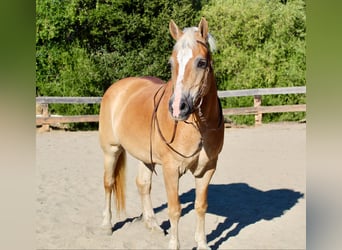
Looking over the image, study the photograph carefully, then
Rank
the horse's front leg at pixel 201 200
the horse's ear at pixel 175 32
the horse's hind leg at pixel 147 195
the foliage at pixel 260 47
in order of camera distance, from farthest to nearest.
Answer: the foliage at pixel 260 47, the horse's hind leg at pixel 147 195, the horse's front leg at pixel 201 200, the horse's ear at pixel 175 32

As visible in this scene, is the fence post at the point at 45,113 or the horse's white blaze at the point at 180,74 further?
the fence post at the point at 45,113

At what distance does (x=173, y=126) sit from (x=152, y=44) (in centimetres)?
708

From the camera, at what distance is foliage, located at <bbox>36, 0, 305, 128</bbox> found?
876 cm

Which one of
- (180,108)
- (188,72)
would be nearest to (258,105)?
(188,72)

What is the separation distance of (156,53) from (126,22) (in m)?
0.99

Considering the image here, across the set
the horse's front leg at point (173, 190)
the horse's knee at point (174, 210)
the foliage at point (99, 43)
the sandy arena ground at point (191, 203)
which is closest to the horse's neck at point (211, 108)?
the horse's front leg at point (173, 190)

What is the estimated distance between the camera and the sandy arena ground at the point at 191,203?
10.3 feet

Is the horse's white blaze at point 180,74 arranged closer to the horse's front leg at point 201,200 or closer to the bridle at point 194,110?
the bridle at point 194,110

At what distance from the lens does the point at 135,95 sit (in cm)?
325

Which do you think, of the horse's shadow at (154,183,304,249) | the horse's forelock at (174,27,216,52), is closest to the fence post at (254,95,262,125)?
the horse's shadow at (154,183,304,249)

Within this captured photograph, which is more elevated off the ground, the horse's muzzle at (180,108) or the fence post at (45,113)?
the horse's muzzle at (180,108)
